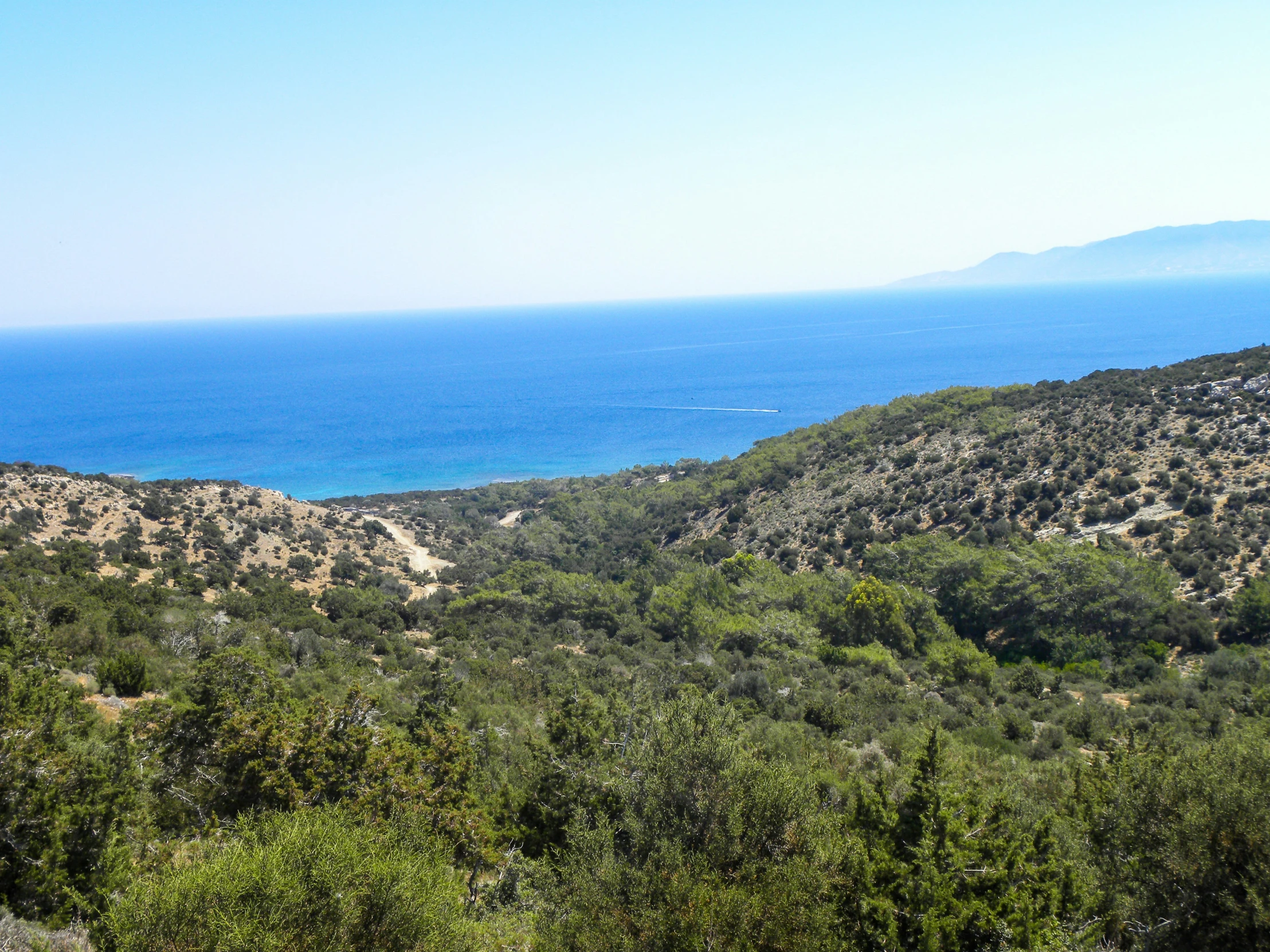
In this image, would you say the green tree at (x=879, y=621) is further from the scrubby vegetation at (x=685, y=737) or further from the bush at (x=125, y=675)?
the bush at (x=125, y=675)

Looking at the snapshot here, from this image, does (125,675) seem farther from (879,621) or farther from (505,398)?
(505,398)

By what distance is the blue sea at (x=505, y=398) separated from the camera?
78.4 metres

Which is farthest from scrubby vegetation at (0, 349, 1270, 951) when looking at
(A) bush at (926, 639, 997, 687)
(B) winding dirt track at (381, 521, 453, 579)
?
(B) winding dirt track at (381, 521, 453, 579)

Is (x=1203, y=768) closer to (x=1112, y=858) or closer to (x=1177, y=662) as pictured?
(x=1112, y=858)

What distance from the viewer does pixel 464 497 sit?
58.0 meters

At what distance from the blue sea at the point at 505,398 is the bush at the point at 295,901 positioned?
62721mm

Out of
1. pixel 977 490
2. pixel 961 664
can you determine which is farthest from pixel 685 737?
pixel 977 490

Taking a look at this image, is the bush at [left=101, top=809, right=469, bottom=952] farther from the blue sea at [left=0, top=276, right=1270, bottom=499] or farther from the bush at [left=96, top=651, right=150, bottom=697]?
the blue sea at [left=0, top=276, right=1270, bottom=499]

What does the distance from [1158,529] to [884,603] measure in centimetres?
1118

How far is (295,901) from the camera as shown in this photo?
6262 mm

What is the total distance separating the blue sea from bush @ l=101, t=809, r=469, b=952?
6272 centimetres

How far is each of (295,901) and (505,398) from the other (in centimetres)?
11363

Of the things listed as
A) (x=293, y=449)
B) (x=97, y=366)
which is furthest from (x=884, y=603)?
(x=97, y=366)

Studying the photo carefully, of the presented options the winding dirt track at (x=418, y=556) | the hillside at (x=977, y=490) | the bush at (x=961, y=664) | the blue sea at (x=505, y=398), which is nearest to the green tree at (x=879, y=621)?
the bush at (x=961, y=664)
